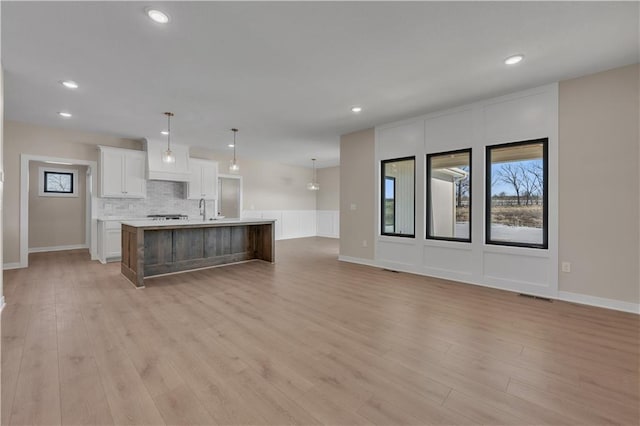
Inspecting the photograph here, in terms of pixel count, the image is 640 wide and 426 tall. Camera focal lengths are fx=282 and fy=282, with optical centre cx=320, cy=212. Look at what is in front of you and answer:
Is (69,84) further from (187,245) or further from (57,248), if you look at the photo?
(57,248)

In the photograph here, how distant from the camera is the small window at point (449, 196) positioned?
14.4 ft

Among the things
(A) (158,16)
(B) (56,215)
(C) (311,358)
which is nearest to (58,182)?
(B) (56,215)

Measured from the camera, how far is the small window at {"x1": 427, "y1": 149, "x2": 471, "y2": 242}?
4.39m

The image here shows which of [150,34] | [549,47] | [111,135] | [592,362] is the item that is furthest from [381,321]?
[111,135]

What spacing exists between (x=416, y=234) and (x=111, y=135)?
6.52m

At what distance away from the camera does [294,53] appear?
112 inches

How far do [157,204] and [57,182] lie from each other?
3167mm

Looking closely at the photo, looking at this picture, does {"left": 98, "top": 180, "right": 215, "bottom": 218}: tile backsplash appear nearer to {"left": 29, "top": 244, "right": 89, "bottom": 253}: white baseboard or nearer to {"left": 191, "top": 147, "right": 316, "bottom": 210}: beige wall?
{"left": 191, "top": 147, "right": 316, "bottom": 210}: beige wall

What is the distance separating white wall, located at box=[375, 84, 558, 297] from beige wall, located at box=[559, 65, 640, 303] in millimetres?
123

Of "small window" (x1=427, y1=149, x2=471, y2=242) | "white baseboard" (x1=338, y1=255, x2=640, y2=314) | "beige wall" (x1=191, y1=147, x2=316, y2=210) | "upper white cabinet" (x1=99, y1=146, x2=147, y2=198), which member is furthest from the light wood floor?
"beige wall" (x1=191, y1=147, x2=316, y2=210)

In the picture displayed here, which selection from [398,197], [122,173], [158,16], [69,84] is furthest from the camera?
[122,173]

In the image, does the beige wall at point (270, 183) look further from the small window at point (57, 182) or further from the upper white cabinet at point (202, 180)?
the small window at point (57, 182)

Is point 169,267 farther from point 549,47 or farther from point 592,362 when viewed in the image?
point 549,47

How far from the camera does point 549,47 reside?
107 inches
